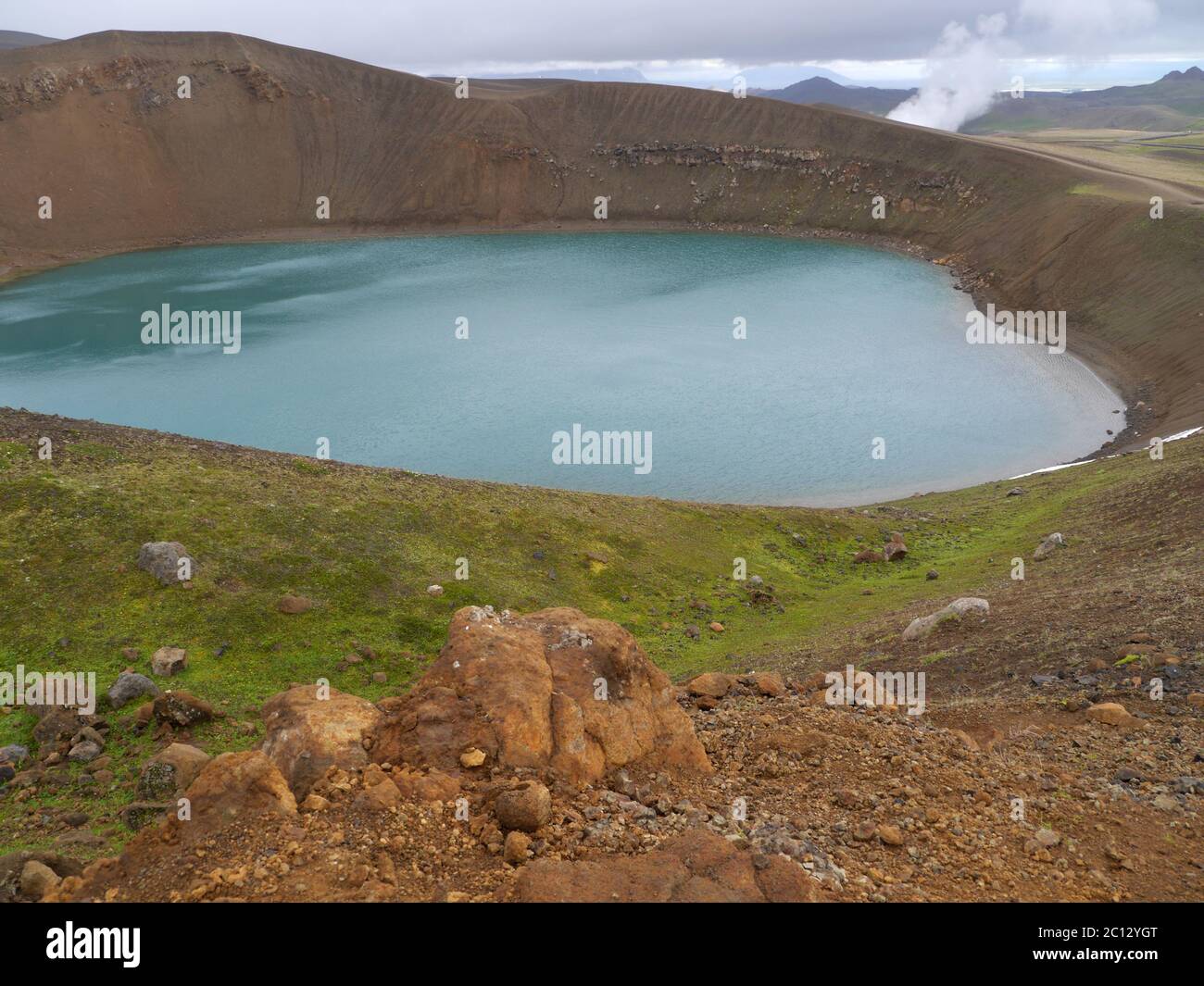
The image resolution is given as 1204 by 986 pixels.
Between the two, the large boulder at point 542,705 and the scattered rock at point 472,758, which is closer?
the scattered rock at point 472,758

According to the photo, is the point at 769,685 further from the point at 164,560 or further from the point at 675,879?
the point at 164,560

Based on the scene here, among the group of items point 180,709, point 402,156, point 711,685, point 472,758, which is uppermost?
point 402,156

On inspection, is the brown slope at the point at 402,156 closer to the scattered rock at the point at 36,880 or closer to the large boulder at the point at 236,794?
the large boulder at the point at 236,794

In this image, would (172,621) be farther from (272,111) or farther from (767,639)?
(272,111)

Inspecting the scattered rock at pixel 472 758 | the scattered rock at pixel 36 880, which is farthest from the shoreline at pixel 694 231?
the scattered rock at pixel 36 880

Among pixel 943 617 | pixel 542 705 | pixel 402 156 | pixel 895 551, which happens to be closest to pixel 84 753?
pixel 542 705

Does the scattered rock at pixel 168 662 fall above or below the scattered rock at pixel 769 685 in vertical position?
below

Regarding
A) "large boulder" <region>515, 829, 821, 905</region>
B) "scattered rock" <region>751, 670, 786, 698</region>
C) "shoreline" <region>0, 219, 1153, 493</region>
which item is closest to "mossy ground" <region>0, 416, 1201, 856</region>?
"scattered rock" <region>751, 670, 786, 698</region>
